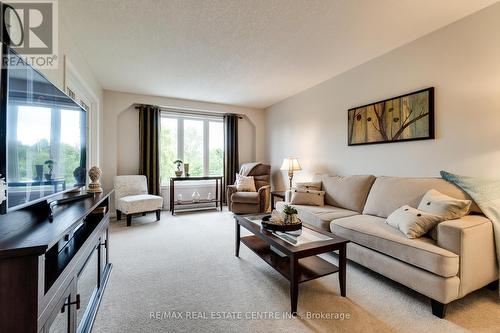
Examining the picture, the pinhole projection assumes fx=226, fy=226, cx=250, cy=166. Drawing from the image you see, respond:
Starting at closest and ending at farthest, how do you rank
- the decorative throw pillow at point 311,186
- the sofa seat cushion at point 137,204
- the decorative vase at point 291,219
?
the decorative vase at point 291,219, the decorative throw pillow at point 311,186, the sofa seat cushion at point 137,204

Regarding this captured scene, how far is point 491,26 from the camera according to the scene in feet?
6.55

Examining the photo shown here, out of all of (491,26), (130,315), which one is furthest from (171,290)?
(491,26)

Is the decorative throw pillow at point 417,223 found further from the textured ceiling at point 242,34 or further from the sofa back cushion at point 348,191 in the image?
the textured ceiling at point 242,34

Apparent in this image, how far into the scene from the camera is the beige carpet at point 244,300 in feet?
4.79

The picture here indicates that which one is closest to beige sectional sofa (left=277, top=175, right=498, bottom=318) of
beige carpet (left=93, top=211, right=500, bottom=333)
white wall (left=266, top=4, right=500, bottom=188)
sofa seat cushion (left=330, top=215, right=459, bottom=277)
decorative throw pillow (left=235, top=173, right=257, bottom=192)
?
sofa seat cushion (left=330, top=215, right=459, bottom=277)

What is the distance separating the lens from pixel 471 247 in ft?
5.15

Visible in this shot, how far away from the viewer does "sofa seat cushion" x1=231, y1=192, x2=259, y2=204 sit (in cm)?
411

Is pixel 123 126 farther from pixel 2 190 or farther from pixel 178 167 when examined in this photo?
pixel 2 190

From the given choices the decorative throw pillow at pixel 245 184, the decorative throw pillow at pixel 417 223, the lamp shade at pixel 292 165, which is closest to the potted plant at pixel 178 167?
the decorative throw pillow at pixel 245 184

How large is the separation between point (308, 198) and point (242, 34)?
2.14 metres

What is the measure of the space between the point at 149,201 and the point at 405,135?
3.77 m

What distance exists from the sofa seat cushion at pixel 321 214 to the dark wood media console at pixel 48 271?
82.0 inches

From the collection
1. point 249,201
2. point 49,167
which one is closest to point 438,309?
point 49,167

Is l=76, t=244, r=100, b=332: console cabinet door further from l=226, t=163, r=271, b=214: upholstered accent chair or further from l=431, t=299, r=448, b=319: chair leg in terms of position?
l=226, t=163, r=271, b=214: upholstered accent chair
